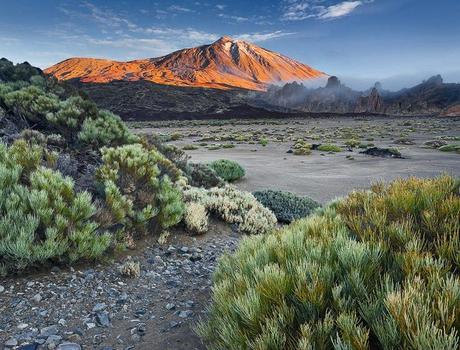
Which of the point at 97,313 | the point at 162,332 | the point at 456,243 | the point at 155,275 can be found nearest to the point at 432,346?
the point at 456,243

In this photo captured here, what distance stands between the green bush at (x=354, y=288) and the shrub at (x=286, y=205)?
550cm

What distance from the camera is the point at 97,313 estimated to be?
13.6 ft

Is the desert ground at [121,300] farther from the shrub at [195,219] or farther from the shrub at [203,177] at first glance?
the shrub at [203,177]

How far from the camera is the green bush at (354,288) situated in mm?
2156

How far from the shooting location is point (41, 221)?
15.7ft

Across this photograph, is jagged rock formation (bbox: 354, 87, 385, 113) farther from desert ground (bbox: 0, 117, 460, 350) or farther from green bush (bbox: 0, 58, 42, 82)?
desert ground (bbox: 0, 117, 460, 350)

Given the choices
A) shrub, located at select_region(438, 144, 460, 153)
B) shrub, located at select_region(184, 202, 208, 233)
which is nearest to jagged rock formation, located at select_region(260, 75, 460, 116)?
shrub, located at select_region(438, 144, 460, 153)

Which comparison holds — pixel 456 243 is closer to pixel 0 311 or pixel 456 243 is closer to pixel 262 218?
pixel 0 311

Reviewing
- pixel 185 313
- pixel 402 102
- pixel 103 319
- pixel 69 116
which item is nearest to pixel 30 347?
pixel 103 319

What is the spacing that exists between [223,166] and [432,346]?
48.9ft

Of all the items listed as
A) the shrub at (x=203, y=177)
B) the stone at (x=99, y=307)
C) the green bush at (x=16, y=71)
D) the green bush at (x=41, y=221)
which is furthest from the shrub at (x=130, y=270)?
the green bush at (x=16, y=71)

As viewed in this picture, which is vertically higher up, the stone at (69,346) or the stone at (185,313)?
the stone at (69,346)

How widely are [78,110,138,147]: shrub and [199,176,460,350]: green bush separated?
6.65m

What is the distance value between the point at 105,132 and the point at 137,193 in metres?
3.89
